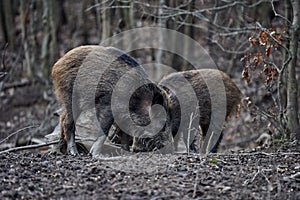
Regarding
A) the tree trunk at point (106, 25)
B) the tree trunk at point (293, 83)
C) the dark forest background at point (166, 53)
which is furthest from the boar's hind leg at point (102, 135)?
the tree trunk at point (106, 25)

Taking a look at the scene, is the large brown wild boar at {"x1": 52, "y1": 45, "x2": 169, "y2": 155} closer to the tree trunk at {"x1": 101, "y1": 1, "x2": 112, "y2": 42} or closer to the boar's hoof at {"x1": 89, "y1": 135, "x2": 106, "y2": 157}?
the boar's hoof at {"x1": 89, "y1": 135, "x2": 106, "y2": 157}

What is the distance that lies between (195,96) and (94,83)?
5.30 ft

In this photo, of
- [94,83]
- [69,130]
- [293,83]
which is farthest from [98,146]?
[293,83]

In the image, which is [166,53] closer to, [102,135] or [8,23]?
[8,23]

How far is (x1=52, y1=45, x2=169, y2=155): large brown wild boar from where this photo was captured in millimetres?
6898

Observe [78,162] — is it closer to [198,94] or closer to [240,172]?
[240,172]

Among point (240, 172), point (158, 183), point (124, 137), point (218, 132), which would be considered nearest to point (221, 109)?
point (218, 132)

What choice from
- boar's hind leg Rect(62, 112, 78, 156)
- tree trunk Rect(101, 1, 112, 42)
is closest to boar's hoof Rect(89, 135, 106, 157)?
boar's hind leg Rect(62, 112, 78, 156)

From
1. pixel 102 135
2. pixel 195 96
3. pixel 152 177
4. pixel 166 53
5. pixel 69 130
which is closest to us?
pixel 152 177

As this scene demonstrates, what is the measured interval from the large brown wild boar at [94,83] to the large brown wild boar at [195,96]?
80 cm

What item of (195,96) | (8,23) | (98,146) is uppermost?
(8,23)

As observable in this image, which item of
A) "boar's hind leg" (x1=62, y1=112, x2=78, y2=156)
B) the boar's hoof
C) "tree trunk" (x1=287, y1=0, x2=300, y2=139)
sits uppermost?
"tree trunk" (x1=287, y1=0, x2=300, y2=139)

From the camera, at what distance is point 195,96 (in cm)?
790

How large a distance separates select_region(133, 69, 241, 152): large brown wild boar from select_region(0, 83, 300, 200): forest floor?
1.90 m
